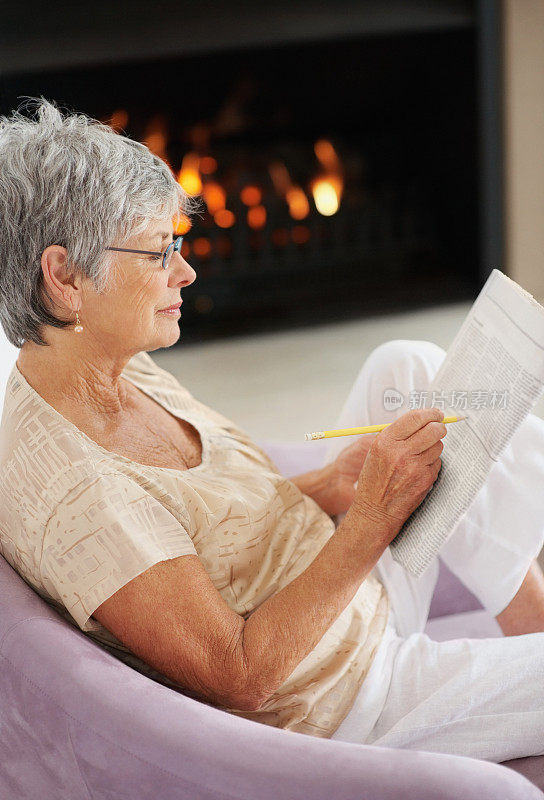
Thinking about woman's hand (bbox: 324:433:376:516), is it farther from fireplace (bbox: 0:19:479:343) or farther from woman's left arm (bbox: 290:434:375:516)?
Answer: fireplace (bbox: 0:19:479:343)

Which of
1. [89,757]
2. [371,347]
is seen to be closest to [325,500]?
[89,757]

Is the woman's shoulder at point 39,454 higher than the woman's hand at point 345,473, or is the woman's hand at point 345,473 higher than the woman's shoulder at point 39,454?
the woman's shoulder at point 39,454

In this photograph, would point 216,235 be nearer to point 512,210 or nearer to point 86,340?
point 512,210

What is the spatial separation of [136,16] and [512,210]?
1.43 m

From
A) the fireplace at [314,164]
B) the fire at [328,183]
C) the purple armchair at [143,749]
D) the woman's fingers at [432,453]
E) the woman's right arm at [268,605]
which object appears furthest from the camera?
the fire at [328,183]

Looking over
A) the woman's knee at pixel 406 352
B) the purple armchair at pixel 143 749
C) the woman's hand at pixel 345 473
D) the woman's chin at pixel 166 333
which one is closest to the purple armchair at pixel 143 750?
the purple armchair at pixel 143 749

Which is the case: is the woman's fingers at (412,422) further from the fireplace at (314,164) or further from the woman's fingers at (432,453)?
the fireplace at (314,164)

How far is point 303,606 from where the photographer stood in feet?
3.13

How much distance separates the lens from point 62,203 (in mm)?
983

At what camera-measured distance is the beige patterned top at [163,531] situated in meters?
0.91

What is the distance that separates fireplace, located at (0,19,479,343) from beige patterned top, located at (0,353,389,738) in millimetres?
2025

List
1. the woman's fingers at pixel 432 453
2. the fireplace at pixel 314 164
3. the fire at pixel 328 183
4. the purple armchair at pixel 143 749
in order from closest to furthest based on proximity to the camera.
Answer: the purple armchair at pixel 143 749, the woman's fingers at pixel 432 453, the fireplace at pixel 314 164, the fire at pixel 328 183

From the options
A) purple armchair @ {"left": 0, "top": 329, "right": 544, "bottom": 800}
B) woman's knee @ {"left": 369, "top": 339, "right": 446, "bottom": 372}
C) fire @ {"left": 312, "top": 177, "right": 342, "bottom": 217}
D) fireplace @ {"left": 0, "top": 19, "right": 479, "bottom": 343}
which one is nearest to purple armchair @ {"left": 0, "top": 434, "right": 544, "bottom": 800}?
purple armchair @ {"left": 0, "top": 329, "right": 544, "bottom": 800}

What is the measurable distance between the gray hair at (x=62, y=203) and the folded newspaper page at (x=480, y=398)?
1.26 feet
